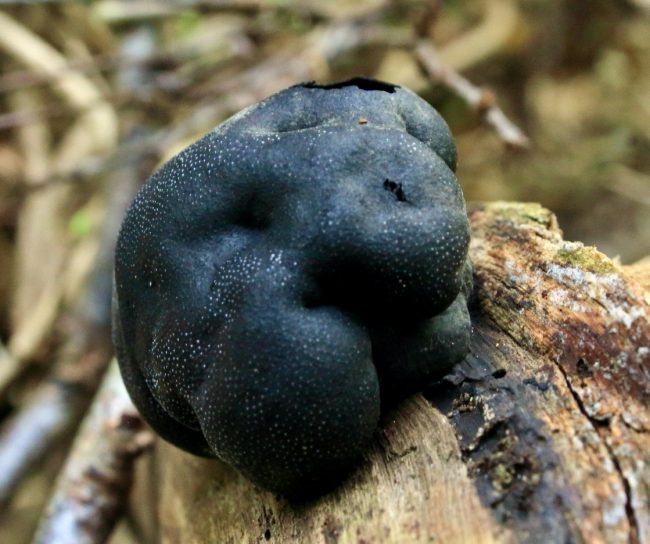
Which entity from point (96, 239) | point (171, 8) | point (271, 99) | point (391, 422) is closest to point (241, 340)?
point (391, 422)

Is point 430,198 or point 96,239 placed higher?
point 430,198

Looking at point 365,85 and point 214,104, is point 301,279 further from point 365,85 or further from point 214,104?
point 214,104

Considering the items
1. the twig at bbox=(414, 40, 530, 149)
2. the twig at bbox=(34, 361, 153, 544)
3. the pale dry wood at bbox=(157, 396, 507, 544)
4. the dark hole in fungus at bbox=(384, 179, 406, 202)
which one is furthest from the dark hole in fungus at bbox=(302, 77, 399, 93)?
the twig at bbox=(34, 361, 153, 544)

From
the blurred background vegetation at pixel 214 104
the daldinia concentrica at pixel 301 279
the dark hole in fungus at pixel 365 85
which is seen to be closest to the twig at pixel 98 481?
the blurred background vegetation at pixel 214 104

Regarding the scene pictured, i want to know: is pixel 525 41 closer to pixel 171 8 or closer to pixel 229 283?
pixel 171 8

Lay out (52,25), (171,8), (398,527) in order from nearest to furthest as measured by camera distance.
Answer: (398,527) → (171,8) → (52,25)

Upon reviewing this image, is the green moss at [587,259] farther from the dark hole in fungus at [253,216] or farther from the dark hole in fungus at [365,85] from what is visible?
the dark hole in fungus at [253,216]

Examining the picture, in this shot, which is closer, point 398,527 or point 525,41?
point 398,527
